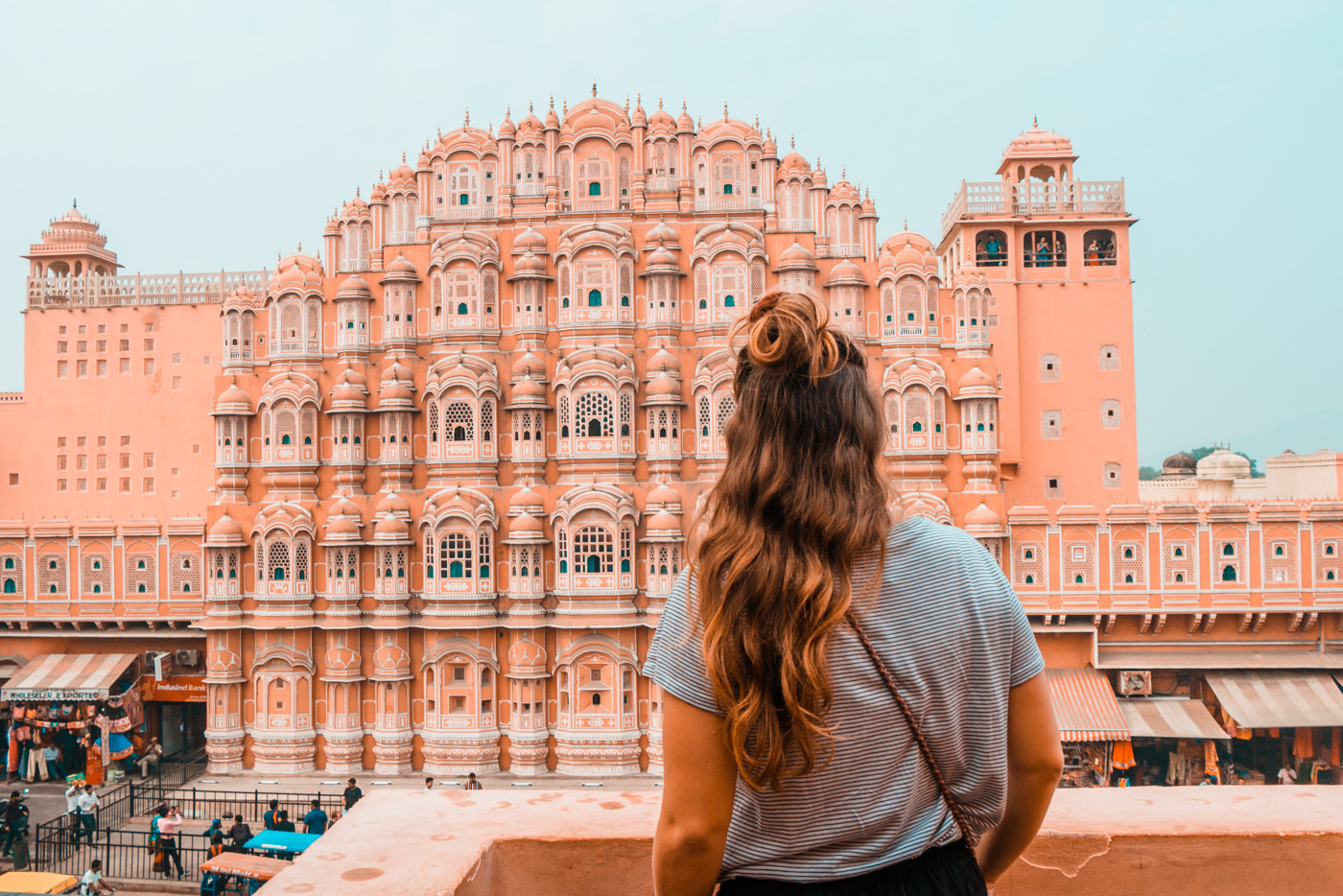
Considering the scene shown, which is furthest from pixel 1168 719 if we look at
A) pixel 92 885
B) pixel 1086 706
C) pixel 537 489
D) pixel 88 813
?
pixel 88 813

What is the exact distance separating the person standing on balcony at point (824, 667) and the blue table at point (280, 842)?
16581 millimetres

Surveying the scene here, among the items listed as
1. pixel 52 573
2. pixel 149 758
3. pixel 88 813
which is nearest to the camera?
pixel 88 813

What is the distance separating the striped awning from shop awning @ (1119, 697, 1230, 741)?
25.0 metres

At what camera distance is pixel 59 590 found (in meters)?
28.1

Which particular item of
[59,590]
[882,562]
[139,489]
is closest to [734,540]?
[882,562]

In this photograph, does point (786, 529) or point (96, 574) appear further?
point (96, 574)

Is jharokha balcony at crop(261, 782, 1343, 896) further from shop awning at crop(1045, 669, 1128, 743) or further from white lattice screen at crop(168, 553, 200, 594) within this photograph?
white lattice screen at crop(168, 553, 200, 594)

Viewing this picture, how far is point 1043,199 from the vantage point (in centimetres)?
3077

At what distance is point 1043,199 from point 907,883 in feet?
104

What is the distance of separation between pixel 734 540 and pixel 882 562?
0.92 feet

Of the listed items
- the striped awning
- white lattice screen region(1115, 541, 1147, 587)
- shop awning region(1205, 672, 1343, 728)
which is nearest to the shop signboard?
the striped awning

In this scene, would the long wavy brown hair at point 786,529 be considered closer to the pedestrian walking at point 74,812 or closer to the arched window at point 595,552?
the pedestrian walking at point 74,812

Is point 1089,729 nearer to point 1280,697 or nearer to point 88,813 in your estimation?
point 1280,697

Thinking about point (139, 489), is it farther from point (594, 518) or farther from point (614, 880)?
point (614, 880)
